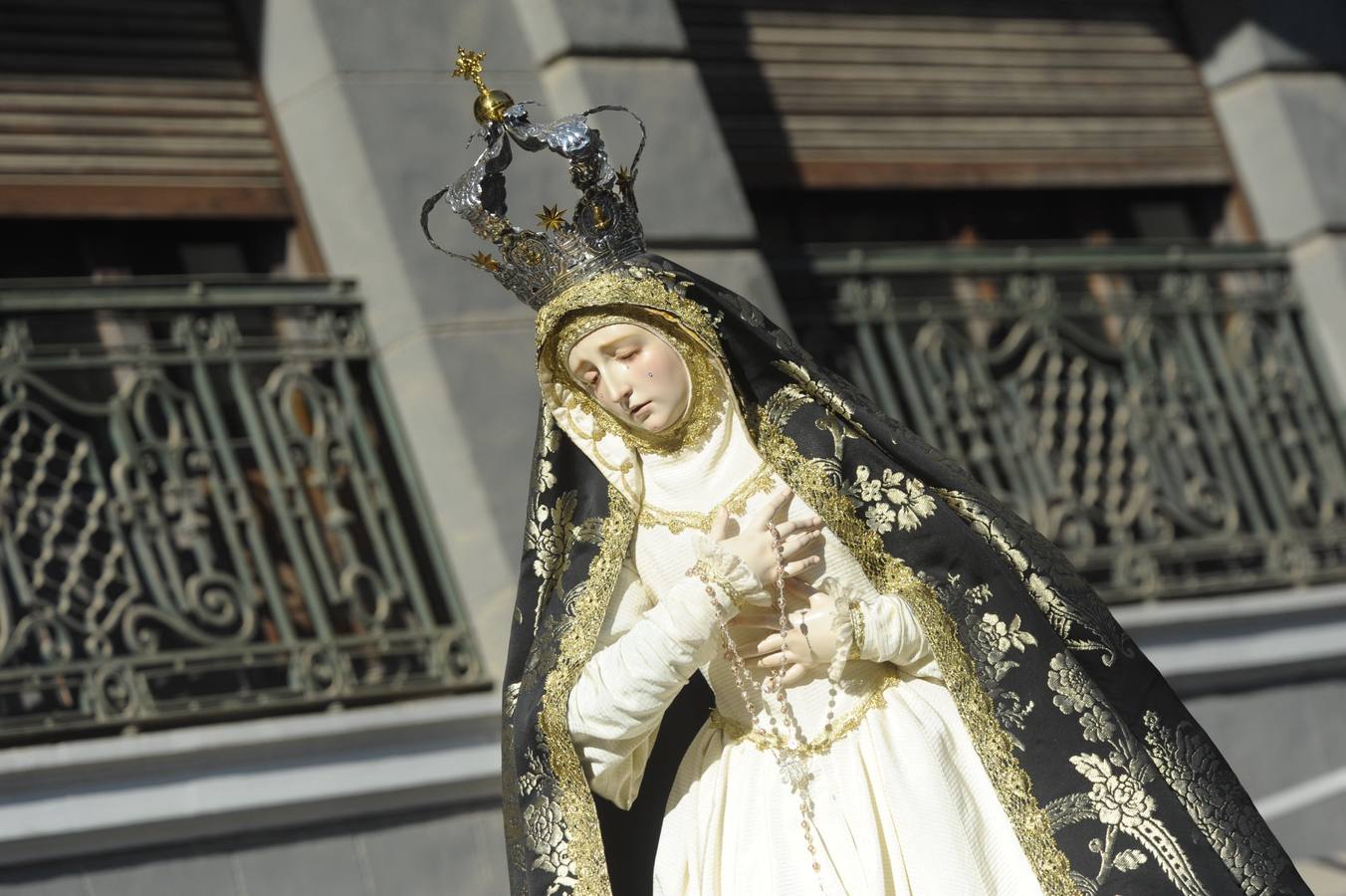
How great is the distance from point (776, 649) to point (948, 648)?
0.34m

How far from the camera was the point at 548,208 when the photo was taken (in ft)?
13.7

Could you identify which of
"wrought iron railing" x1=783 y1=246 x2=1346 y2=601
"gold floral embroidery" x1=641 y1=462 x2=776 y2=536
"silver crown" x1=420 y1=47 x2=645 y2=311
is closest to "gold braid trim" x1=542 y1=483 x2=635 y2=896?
"gold floral embroidery" x1=641 y1=462 x2=776 y2=536

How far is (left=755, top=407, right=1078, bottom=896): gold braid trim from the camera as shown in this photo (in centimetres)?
397

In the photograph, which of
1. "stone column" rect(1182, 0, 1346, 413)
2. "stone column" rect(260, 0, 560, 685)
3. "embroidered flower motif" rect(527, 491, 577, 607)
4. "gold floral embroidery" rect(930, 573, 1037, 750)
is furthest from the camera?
"stone column" rect(1182, 0, 1346, 413)

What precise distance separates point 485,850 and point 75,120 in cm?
275

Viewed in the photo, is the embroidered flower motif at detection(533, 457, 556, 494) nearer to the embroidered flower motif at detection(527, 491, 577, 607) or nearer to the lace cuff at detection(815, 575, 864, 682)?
the embroidered flower motif at detection(527, 491, 577, 607)

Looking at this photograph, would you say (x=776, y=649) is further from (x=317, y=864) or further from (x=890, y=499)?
(x=317, y=864)

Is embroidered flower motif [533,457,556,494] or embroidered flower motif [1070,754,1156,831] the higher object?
embroidered flower motif [533,457,556,494]

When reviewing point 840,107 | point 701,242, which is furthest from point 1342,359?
point 701,242

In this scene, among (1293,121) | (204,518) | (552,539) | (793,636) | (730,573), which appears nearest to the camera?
(730,573)

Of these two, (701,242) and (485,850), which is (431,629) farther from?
(701,242)

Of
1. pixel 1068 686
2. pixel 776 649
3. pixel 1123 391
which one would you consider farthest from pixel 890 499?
pixel 1123 391

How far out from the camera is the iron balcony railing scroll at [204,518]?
6.09 m

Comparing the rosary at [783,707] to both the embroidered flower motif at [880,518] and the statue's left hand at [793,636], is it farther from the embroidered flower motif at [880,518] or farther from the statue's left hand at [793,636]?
the embroidered flower motif at [880,518]
